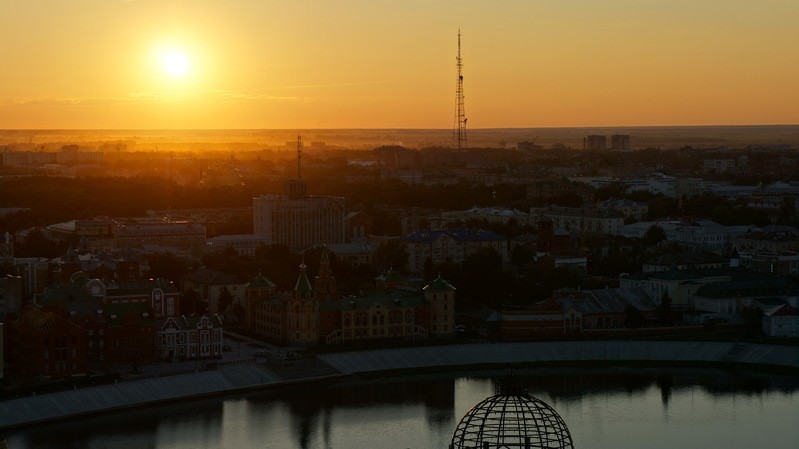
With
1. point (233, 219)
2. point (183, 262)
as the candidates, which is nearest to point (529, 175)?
point (233, 219)

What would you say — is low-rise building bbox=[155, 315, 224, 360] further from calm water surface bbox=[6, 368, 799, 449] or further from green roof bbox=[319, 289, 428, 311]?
green roof bbox=[319, 289, 428, 311]

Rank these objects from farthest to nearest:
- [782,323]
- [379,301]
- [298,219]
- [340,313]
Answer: [298,219]
[782,323]
[379,301]
[340,313]

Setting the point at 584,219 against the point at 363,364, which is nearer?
the point at 363,364

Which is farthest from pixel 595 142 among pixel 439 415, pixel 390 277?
pixel 439 415

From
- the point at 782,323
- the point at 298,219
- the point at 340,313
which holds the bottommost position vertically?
the point at 782,323

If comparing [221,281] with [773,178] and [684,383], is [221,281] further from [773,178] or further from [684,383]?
[773,178]

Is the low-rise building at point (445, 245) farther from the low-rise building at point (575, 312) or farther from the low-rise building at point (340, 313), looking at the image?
the low-rise building at point (340, 313)

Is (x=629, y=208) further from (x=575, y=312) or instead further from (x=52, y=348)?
(x=52, y=348)
